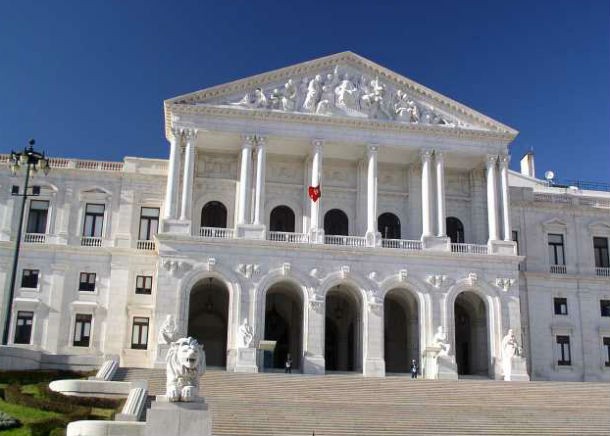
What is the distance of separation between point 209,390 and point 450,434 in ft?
36.8

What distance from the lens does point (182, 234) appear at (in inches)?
1779

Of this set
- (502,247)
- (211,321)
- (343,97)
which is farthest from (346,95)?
(211,321)

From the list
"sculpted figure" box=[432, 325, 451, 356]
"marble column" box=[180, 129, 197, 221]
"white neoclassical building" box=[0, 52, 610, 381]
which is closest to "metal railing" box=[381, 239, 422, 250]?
"white neoclassical building" box=[0, 52, 610, 381]

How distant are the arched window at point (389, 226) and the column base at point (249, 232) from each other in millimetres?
9223

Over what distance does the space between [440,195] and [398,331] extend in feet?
31.7

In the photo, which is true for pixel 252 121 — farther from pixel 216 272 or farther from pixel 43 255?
pixel 43 255

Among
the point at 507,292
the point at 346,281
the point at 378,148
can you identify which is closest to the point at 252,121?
the point at 378,148

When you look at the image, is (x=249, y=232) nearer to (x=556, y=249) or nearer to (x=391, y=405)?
(x=391, y=405)

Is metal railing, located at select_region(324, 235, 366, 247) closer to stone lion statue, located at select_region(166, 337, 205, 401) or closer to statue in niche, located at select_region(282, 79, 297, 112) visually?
statue in niche, located at select_region(282, 79, 297, 112)

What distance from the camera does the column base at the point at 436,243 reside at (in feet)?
157

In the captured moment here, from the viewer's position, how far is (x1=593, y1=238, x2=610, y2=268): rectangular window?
5525 cm

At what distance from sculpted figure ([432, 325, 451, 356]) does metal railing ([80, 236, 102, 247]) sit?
71.2 ft

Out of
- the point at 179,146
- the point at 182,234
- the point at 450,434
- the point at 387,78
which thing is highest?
the point at 387,78

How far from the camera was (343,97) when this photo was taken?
49219 millimetres
